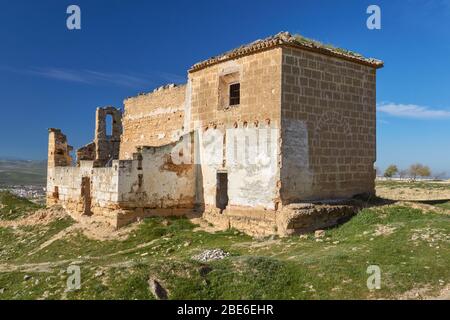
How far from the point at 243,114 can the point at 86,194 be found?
689cm

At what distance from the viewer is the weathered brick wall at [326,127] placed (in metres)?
12.2

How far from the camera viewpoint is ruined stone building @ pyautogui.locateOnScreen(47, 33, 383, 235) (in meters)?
12.2

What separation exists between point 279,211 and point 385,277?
188 inches

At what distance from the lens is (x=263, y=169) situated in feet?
40.9

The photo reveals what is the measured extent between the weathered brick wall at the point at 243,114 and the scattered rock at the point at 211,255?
2.88 metres

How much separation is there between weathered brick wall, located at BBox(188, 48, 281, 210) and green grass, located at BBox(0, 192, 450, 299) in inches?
68.7

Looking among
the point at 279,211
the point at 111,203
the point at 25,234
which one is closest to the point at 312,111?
the point at 279,211

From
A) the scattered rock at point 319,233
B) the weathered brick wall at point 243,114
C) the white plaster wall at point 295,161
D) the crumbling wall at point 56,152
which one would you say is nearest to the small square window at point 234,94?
the weathered brick wall at point 243,114

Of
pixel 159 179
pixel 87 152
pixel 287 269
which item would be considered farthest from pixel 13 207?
pixel 287 269

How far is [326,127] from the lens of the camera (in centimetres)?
1305

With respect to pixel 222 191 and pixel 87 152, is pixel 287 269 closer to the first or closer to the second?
pixel 222 191

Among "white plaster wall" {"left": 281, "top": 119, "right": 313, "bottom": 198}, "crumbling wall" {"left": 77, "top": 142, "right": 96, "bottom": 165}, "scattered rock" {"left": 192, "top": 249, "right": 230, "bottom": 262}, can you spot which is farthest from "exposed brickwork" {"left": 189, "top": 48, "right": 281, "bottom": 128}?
"crumbling wall" {"left": 77, "top": 142, "right": 96, "bottom": 165}
